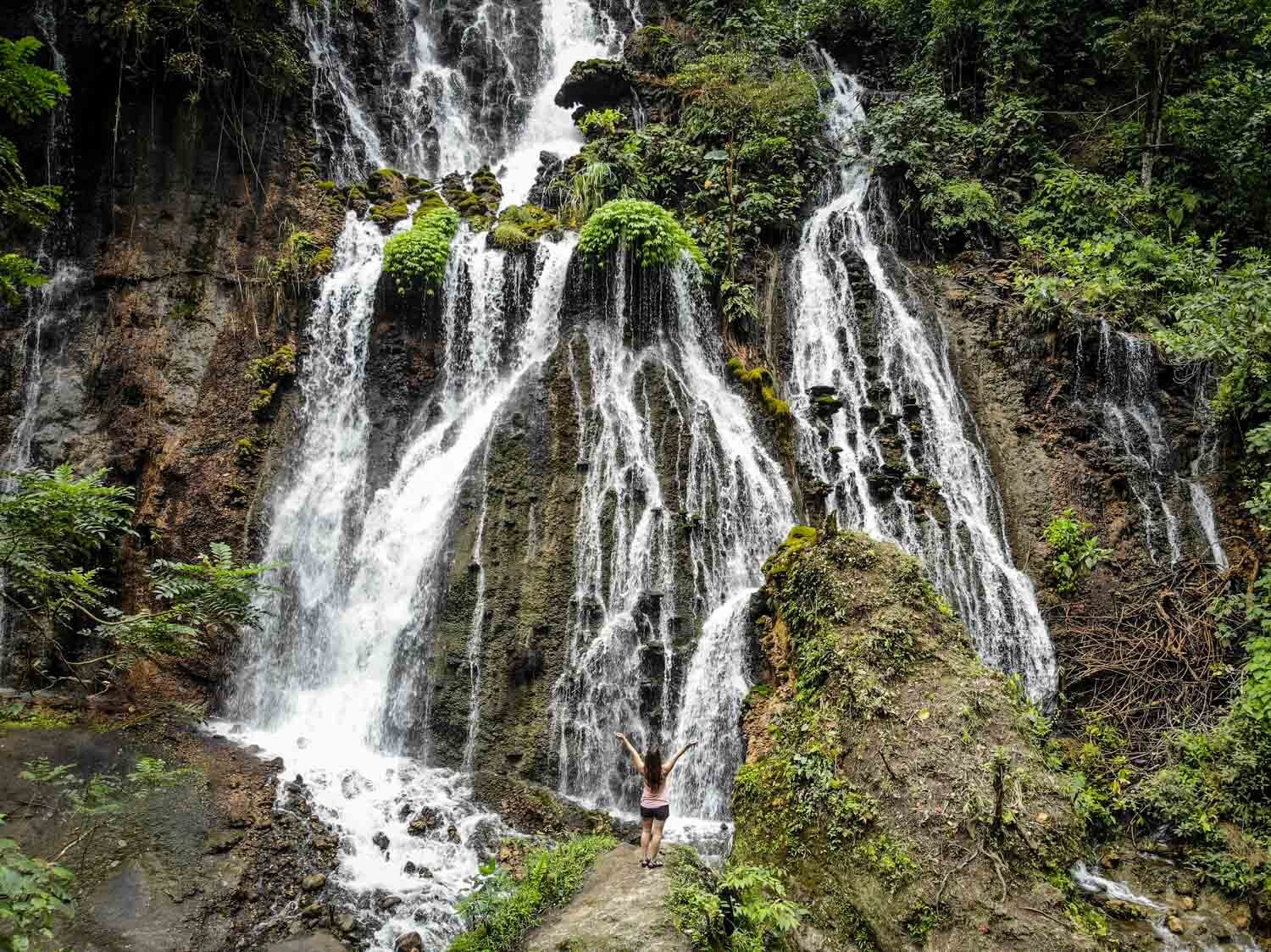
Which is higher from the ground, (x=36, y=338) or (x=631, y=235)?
(x=631, y=235)

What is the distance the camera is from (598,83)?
17.9m

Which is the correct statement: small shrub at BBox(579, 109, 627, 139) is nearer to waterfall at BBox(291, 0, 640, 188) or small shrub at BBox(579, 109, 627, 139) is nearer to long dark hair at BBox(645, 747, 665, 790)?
waterfall at BBox(291, 0, 640, 188)

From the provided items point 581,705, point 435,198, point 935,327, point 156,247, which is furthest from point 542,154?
point 581,705

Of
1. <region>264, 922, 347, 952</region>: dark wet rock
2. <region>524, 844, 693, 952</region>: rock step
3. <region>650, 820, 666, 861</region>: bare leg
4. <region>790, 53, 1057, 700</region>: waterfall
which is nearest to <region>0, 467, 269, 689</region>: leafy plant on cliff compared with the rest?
<region>264, 922, 347, 952</region>: dark wet rock

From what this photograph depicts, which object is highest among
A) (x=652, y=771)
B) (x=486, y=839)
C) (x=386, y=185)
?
(x=386, y=185)

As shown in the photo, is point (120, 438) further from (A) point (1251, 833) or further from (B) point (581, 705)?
(A) point (1251, 833)

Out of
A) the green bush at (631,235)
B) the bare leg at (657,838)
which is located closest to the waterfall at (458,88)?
the green bush at (631,235)

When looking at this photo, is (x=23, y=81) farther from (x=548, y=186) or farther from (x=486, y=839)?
(x=548, y=186)

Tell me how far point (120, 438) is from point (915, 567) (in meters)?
12.0

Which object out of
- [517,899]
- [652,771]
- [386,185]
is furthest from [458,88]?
[517,899]

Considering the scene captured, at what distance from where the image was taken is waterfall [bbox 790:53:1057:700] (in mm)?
10164

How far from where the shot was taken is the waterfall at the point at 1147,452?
10570 mm

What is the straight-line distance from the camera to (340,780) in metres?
8.71

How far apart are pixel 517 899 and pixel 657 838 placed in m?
1.21
